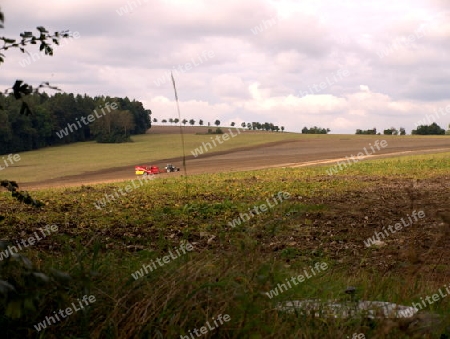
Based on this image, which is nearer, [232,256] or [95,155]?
[232,256]

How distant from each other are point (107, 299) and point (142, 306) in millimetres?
360

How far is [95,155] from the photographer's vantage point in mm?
69750

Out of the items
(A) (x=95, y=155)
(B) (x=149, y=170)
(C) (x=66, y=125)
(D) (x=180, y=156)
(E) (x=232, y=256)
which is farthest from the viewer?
(C) (x=66, y=125)

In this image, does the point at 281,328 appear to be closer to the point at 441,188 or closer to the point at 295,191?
the point at 295,191

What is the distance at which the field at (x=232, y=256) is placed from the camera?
448 cm

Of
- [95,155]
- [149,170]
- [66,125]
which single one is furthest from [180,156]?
[66,125]

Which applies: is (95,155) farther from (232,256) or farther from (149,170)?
(232,256)

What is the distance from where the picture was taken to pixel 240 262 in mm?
5223

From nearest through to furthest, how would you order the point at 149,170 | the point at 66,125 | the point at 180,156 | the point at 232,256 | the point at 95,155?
the point at 232,256, the point at 149,170, the point at 180,156, the point at 95,155, the point at 66,125

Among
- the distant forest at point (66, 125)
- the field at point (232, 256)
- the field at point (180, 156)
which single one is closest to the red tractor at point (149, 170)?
the field at point (180, 156)

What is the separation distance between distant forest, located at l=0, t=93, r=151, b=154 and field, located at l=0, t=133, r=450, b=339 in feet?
Answer: 184

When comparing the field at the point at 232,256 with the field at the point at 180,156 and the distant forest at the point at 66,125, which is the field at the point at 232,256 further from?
the distant forest at the point at 66,125

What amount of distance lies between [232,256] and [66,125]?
93183mm

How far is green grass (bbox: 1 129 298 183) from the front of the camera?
175 feet
